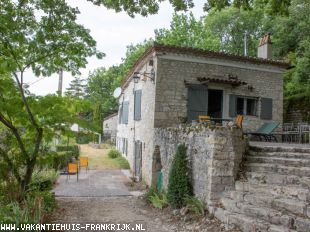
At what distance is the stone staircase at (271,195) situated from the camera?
5371mm

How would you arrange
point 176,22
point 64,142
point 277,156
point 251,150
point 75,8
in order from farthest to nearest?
point 176,22 < point 64,142 < point 251,150 < point 277,156 < point 75,8

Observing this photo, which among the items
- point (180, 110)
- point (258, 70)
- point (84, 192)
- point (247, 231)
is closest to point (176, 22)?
point (258, 70)

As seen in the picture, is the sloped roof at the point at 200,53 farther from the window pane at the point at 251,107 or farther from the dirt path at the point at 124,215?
the dirt path at the point at 124,215

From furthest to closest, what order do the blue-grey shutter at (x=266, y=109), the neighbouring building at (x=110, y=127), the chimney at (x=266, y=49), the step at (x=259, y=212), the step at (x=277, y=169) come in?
1. the neighbouring building at (x=110, y=127)
2. the chimney at (x=266, y=49)
3. the blue-grey shutter at (x=266, y=109)
4. the step at (x=277, y=169)
5. the step at (x=259, y=212)

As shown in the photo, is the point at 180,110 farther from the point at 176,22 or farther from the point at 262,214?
the point at 176,22

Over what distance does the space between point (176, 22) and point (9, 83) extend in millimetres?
27060

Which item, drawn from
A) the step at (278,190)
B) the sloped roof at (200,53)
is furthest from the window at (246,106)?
the step at (278,190)

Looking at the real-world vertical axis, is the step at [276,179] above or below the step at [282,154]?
below

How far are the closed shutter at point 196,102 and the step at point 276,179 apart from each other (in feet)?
16.7

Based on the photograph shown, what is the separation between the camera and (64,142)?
886 inches

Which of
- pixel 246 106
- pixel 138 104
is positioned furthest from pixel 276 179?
pixel 138 104

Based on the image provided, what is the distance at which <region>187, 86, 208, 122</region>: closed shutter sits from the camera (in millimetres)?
12102

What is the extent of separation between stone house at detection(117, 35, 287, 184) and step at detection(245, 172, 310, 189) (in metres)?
5.17

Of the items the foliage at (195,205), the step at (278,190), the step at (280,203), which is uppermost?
the step at (278,190)
